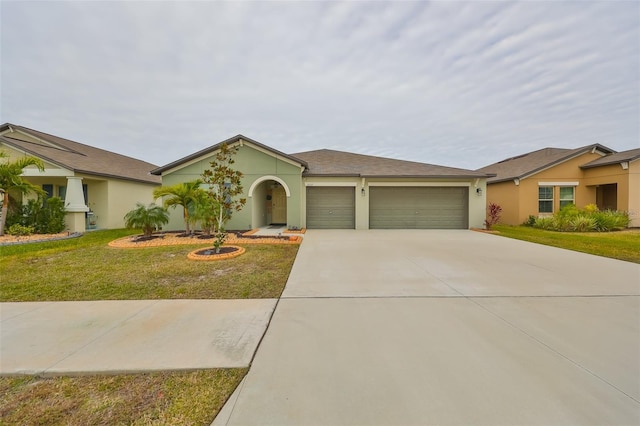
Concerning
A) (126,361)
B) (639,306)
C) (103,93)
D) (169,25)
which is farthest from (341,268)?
(103,93)

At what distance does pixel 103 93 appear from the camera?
15.8 m

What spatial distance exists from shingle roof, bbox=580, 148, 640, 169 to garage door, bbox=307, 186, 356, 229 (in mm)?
14705

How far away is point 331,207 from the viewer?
14.0 meters

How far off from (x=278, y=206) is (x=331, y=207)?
11.9 ft

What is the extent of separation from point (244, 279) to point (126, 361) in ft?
8.91

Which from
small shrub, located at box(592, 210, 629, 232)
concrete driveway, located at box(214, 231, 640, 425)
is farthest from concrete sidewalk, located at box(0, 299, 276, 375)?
small shrub, located at box(592, 210, 629, 232)

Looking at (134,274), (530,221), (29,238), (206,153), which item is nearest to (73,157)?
(29,238)

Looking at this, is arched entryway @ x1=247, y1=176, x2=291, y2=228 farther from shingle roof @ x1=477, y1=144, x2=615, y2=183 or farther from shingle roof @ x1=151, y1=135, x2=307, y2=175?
shingle roof @ x1=477, y1=144, x2=615, y2=183

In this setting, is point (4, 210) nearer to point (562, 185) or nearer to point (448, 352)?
point (448, 352)

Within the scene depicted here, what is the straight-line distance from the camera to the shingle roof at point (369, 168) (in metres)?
13.6

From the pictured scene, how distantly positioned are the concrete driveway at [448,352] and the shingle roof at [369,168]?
8841 mm

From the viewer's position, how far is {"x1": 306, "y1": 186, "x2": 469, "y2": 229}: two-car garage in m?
14.1

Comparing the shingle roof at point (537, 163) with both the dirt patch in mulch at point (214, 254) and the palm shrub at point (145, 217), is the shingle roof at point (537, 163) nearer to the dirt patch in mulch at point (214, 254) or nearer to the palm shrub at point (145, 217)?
the dirt patch in mulch at point (214, 254)

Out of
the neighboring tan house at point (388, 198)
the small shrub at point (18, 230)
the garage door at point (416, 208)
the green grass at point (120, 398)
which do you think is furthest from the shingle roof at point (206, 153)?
the green grass at point (120, 398)
